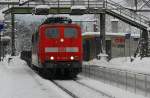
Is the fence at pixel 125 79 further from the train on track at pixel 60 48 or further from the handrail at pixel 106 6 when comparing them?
the handrail at pixel 106 6

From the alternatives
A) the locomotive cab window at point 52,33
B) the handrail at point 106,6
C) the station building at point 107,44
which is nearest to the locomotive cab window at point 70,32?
the locomotive cab window at point 52,33

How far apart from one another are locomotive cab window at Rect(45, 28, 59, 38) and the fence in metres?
3.05

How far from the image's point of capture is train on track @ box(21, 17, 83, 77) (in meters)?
29.1

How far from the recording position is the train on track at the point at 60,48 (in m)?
29.1

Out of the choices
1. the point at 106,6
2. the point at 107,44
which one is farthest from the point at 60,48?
the point at 107,44

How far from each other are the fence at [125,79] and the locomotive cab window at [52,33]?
305 cm

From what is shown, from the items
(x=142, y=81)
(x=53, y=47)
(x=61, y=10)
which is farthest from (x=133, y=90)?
(x=61, y=10)

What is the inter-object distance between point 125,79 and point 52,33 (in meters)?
9.56

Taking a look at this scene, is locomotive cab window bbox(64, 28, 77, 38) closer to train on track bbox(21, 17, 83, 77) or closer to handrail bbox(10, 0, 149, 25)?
train on track bbox(21, 17, 83, 77)

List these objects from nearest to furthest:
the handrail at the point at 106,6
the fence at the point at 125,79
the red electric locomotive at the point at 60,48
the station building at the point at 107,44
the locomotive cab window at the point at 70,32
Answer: the fence at the point at 125,79 → the red electric locomotive at the point at 60,48 → the locomotive cab window at the point at 70,32 → the handrail at the point at 106,6 → the station building at the point at 107,44

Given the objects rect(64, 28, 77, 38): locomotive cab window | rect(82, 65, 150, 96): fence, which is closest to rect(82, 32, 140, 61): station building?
rect(64, 28, 77, 38): locomotive cab window

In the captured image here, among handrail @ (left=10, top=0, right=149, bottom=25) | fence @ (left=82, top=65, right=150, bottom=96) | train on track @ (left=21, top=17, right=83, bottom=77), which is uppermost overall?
handrail @ (left=10, top=0, right=149, bottom=25)

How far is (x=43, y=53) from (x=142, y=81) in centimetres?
1154

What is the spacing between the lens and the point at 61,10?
49219mm
